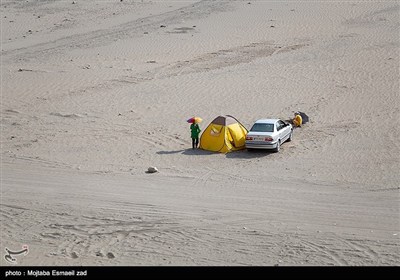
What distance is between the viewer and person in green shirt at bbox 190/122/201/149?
76.2ft

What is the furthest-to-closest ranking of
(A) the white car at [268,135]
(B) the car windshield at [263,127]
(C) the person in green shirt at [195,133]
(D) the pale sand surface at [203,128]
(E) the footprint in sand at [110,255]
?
(C) the person in green shirt at [195,133]
(B) the car windshield at [263,127]
(A) the white car at [268,135]
(D) the pale sand surface at [203,128]
(E) the footprint in sand at [110,255]

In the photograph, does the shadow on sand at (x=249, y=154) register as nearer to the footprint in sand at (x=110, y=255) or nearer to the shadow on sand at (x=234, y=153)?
the shadow on sand at (x=234, y=153)

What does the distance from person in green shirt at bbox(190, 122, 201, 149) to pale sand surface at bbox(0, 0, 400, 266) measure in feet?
1.49

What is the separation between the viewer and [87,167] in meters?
21.7

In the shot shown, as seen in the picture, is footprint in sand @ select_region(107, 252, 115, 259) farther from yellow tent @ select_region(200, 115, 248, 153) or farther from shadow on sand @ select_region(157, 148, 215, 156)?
yellow tent @ select_region(200, 115, 248, 153)

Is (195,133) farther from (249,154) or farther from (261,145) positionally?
(261,145)

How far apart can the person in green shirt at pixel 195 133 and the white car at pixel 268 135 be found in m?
1.81

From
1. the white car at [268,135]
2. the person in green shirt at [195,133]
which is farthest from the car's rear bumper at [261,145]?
the person in green shirt at [195,133]

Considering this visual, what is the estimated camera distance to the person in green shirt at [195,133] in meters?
23.2

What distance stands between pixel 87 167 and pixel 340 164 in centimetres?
808

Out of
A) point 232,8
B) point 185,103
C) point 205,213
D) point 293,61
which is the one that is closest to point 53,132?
point 185,103

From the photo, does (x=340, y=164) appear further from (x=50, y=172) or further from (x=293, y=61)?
(x=293, y=61)

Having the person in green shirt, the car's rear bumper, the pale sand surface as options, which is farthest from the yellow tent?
the car's rear bumper

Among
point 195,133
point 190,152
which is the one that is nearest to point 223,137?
point 195,133
